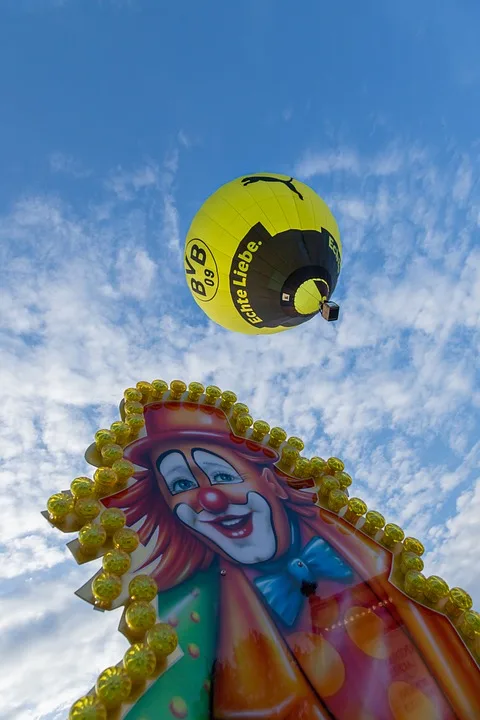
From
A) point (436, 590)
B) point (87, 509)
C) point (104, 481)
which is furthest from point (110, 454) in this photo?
point (436, 590)

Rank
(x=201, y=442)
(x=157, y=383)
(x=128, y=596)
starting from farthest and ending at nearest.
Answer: (x=157, y=383) → (x=201, y=442) → (x=128, y=596)

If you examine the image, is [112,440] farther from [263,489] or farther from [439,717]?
[439,717]

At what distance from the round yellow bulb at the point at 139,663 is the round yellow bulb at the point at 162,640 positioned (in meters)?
0.06

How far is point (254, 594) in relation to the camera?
6.19 metres

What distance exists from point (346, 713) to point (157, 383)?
6.56 metres

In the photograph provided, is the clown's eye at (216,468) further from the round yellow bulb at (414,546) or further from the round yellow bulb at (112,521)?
the round yellow bulb at (414,546)

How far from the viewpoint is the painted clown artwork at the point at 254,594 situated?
515 cm

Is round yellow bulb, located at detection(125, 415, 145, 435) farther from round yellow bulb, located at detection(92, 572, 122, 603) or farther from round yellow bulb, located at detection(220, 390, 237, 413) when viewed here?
round yellow bulb, located at detection(92, 572, 122, 603)

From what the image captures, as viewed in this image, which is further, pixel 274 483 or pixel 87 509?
pixel 274 483

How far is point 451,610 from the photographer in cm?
634

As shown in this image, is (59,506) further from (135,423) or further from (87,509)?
(135,423)

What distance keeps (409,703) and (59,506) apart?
507cm

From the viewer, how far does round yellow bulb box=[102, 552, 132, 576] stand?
5.96 m

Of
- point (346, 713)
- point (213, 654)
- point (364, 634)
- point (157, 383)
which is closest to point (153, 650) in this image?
point (213, 654)
